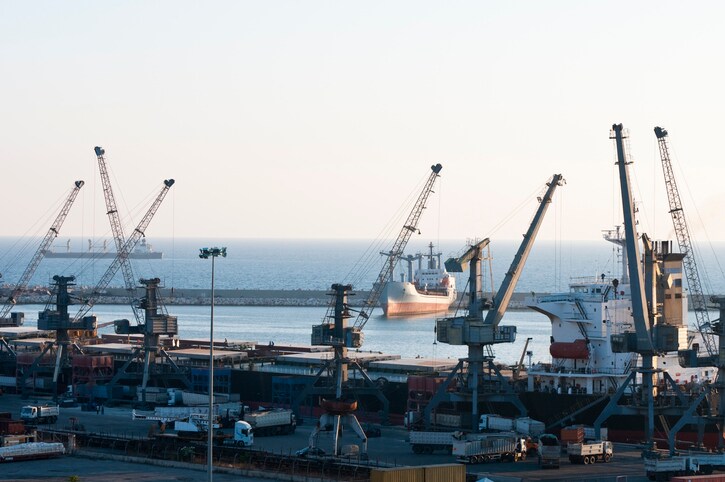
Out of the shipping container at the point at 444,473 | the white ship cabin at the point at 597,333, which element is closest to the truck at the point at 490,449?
the shipping container at the point at 444,473

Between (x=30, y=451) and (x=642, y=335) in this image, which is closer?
(x=30, y=451)

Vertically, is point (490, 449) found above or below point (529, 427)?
below

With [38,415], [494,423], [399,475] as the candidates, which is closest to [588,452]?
[494,423]

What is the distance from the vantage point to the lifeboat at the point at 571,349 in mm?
95750

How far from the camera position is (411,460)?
78.4 metres

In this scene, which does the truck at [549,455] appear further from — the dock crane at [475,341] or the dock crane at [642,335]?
the dock crane at [475,341]

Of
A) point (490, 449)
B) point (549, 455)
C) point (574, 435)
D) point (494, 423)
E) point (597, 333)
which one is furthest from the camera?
point (597, 333)

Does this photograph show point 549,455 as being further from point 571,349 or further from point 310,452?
point 571,349

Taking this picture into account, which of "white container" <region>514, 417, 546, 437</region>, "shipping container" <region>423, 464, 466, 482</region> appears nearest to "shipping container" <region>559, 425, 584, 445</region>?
"white container" <region>514, 417, 546, 437</region>

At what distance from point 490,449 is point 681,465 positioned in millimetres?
10913

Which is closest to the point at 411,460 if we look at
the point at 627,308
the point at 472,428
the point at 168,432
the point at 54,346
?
the point at 472,428

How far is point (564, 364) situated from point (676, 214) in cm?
1468

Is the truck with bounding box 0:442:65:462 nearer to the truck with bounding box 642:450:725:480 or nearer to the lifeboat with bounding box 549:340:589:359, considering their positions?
the truck with bounding box 642:450:725:480

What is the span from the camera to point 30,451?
78.4 meters
